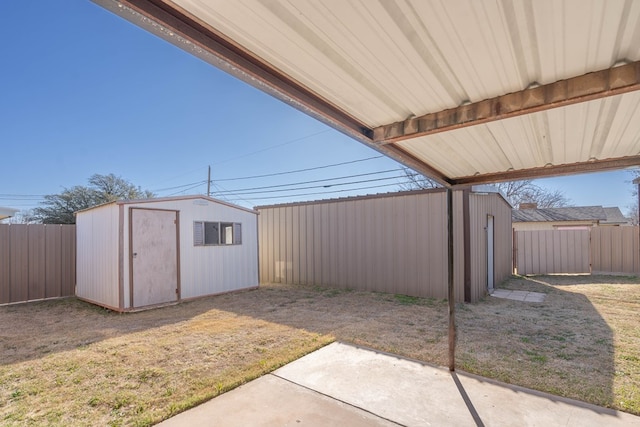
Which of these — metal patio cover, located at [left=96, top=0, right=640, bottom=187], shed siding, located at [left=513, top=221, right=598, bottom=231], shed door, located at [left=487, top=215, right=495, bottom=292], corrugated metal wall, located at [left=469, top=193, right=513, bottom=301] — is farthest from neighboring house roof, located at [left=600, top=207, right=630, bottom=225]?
metal patio cover, located at [left=96, top=0, right=640, bottom=187]

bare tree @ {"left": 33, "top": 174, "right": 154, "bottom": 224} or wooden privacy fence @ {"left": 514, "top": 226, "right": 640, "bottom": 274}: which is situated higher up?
bare tree @ {"left": 33, "top": 174, "right": 154, "bottom": 224}

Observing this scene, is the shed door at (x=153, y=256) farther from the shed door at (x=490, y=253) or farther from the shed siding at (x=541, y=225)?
the shed siding at (x=541, y=225)

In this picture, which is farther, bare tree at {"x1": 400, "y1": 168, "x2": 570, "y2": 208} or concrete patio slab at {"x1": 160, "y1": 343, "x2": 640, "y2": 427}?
bare tree at {"x1": 400, "y1": 168, "x2": 570, "y2": 208}

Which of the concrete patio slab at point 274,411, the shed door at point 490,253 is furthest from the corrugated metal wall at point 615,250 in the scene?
the concrete patio slab at point 274,411

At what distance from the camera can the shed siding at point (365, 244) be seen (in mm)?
7074

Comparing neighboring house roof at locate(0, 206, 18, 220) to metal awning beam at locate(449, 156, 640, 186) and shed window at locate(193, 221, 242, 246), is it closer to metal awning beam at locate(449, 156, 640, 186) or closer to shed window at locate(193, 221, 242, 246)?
shed window at locate(193, 221, 242, 246)

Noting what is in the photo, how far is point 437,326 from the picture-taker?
4914mm

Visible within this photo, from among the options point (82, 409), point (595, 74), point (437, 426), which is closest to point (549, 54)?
point (595, 74)

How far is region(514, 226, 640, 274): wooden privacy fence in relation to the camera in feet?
33.8

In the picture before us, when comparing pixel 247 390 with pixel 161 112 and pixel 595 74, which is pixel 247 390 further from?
pixel 161 112

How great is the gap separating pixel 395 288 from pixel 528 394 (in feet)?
16.3

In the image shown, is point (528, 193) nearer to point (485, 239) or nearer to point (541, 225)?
point (541, 225)

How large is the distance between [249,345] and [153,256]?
366 cm

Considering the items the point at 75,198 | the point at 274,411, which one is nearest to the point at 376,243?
the point at 274,411
